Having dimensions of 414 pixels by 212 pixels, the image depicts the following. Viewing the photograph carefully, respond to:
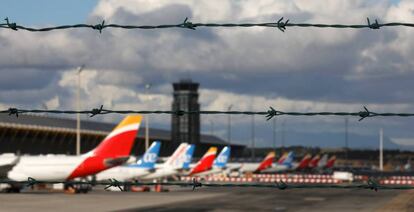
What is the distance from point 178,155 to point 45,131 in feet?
137

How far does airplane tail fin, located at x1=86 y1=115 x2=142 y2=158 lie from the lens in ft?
204

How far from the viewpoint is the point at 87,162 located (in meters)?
61.7

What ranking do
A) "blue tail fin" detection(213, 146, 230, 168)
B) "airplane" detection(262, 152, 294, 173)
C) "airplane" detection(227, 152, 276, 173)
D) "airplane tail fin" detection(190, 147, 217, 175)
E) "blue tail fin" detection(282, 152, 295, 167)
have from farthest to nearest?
"blue tail fin" detection(282, 152, 295, 167) < "airplane" detection(262, 152, 294, 173) < "airplane" detection(227, 152, 276, 173) < "blue tail fin" detection(213, 146, 230, 168) < "airplane tail fin" detection(190, 147, 217, 175)

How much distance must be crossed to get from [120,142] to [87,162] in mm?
3170

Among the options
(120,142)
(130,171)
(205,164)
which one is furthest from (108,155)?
(205,164)

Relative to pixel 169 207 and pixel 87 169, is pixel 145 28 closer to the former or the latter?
pixel 169 207

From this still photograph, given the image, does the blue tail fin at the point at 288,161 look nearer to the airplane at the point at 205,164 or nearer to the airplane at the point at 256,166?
the airplane at the point at 256,166

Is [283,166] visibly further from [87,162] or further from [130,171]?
[87,162]

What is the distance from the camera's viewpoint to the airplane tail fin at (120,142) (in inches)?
2445

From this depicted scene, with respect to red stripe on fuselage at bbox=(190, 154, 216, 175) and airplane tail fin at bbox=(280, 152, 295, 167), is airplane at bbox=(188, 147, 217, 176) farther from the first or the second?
airplane tail fin at bbox=(280, 152, 295, 167)

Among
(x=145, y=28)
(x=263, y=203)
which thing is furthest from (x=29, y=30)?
(x=263, y=203)

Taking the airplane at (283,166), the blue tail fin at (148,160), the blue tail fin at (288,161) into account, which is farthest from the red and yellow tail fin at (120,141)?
the blue tail fin at (288,161)

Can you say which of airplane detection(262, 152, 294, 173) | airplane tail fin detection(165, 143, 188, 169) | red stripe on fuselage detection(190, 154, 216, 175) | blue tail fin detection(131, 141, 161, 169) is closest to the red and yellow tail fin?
blue tail fin detection(131, 141, 161, 169)

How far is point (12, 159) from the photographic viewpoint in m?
63.0
